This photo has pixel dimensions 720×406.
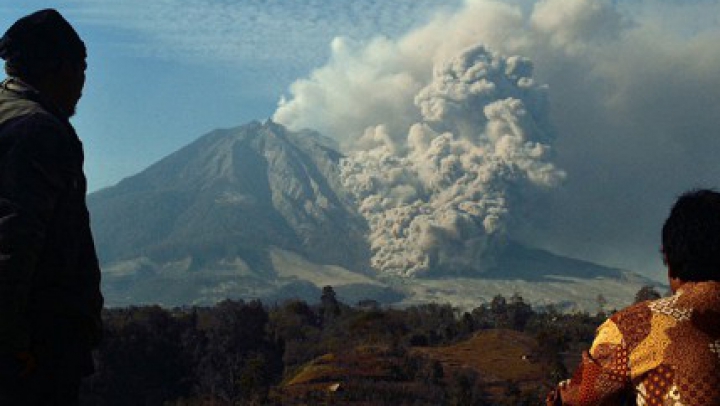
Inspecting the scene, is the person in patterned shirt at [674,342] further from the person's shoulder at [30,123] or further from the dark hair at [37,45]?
the dark hair at [37,45]

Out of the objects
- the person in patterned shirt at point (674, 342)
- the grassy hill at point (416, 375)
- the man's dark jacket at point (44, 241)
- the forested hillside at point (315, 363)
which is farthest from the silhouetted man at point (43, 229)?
the grassy hill at point (416, 375)

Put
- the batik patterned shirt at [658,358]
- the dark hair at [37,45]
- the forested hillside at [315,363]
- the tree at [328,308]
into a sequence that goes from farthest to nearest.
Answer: the tree at [328,308] < the forested hillside at [315,363] < the dark hair at [37,45] < the batik patterned shirt at [658,358]

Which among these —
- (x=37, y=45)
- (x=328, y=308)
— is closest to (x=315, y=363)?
(x=328, y=308)

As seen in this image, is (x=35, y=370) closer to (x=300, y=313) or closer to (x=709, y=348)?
(x=709, y=348)

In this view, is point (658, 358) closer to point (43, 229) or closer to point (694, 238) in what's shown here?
point (694, 238)

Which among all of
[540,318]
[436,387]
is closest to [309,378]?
[436,387]
